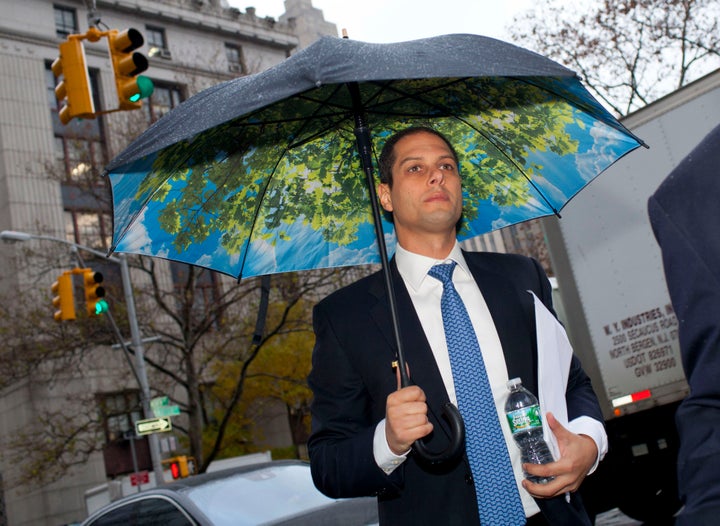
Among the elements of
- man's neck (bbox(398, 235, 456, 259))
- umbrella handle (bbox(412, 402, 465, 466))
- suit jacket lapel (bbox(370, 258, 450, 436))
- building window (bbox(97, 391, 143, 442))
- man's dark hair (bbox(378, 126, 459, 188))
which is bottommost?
umbrella handle (bbox(412, 402, 465, 466))

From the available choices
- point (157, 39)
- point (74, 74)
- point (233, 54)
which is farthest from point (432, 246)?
point (233, 54)

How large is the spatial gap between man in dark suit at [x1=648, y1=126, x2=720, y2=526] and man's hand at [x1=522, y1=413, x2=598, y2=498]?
4.22ft

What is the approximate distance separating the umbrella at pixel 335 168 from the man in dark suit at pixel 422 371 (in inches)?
7.2

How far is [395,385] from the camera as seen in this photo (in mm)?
2869

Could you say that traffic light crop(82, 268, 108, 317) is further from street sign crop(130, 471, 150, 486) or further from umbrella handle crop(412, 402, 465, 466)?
umbrella handle crop(412, 402, 465, 466)

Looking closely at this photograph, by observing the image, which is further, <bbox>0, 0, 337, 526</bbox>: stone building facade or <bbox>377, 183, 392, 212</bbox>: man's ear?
<bbox>0, 0, 337, 526</bbox>: stone building facade

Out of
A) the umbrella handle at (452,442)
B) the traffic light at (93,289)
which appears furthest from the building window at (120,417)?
the umbrella handle at (452,442)

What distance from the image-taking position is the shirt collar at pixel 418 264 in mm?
3092

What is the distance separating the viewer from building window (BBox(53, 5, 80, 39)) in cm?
4059

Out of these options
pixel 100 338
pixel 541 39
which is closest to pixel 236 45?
pixel 541 39

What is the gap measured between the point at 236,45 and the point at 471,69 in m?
47.2

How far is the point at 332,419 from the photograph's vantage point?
2.89m

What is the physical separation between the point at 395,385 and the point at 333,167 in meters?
1.37

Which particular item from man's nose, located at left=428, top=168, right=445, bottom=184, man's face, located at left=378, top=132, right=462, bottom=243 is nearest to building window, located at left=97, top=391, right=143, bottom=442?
man's face, located at left=378, top=132, right=462, bottom=243
